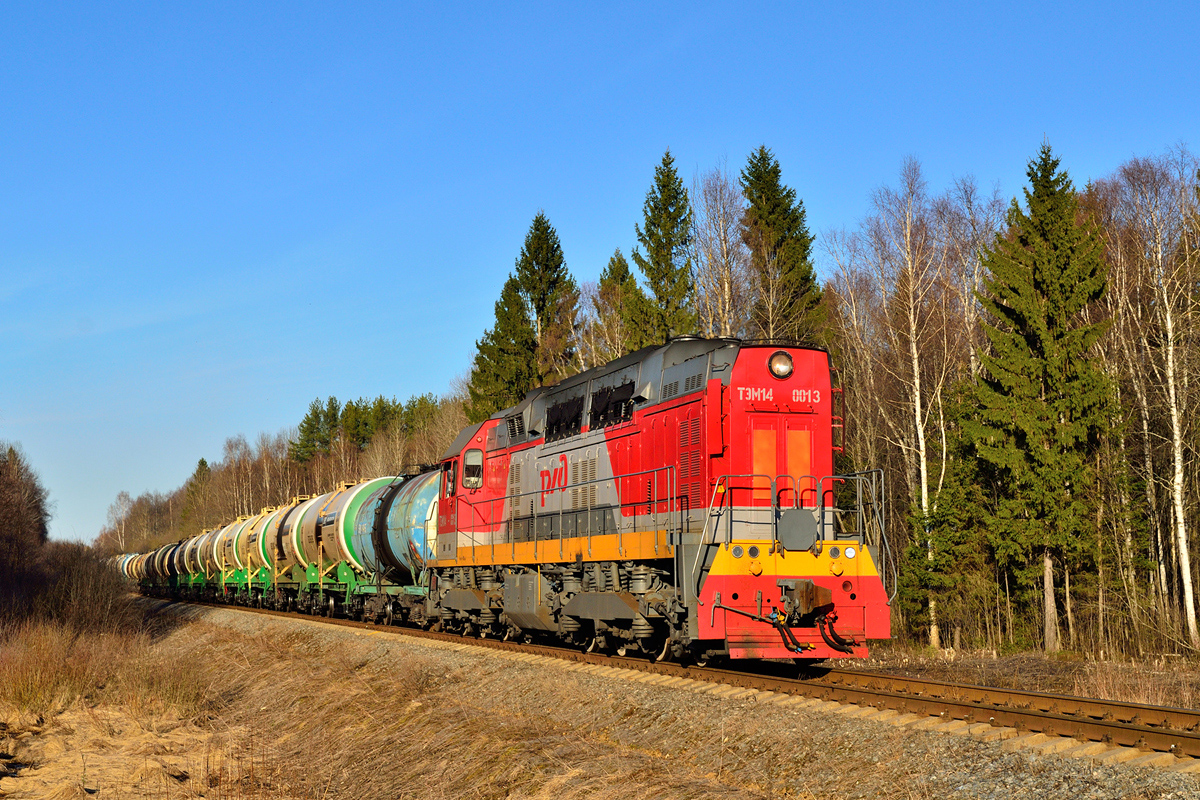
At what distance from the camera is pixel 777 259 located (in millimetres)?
30938

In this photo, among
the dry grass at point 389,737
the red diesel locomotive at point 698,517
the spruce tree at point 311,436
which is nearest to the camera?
the dry grass at point 389,737

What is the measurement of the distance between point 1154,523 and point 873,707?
51.0 ft

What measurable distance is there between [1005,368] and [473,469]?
11.1 metres

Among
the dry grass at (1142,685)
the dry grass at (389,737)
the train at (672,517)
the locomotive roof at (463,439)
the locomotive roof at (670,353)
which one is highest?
the locomotive roof at (670,353)

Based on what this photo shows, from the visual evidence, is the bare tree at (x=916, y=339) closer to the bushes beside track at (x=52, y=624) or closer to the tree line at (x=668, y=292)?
the tree line at (x=668, y=292)

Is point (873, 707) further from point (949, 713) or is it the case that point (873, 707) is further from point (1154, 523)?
point (1154, 523)

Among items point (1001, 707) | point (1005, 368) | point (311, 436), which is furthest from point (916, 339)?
point (311, 436)

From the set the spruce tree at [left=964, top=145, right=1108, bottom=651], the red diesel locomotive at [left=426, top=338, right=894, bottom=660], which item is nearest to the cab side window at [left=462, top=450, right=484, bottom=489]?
the red diesel locomotive at [left=426, top=338, right=894, bottom=660]

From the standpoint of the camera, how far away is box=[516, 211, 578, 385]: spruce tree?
1598 inches

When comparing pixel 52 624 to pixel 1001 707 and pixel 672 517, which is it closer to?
pixel 672 517

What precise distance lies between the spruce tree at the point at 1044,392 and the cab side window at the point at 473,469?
10252mm

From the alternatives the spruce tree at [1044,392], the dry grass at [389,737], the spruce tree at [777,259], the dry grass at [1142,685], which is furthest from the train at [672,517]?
the spruce tree at [777,259]

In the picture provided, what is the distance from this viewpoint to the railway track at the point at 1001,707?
23.2 feet

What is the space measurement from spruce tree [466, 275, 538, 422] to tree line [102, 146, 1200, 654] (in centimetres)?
13
